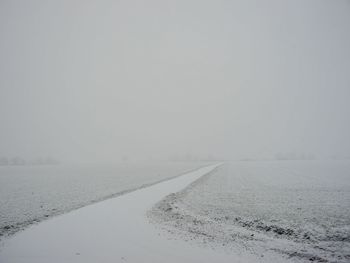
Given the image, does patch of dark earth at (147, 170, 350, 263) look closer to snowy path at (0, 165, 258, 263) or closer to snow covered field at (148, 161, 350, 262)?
snow covered field at (148, 161, 350, 262)

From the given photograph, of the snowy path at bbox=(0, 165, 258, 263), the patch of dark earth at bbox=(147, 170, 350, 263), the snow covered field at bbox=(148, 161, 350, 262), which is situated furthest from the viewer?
the snow covered field at bbox=(148, 161, 350, 262)

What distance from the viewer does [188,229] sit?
500 inches

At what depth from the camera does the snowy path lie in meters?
8.74

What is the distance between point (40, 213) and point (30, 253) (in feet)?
27.7

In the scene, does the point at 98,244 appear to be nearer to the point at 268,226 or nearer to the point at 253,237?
the point at 253,237

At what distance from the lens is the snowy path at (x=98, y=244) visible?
8742 millimetres

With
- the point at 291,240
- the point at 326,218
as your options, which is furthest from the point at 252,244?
the point at 326,218

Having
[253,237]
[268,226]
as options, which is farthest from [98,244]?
[268,226]

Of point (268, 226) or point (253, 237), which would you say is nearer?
point (253, 237)

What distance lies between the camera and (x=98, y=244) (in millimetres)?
10398

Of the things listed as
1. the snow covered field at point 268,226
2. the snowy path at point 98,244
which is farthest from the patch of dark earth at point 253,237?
the snowy path at point 98,244

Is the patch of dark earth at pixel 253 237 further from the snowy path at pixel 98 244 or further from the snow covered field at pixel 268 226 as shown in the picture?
the snowy path at pixel 98 244

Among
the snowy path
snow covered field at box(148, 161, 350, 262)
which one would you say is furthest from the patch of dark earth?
the snowy path

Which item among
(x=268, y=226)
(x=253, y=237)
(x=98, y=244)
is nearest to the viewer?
(x=98, y=244)
